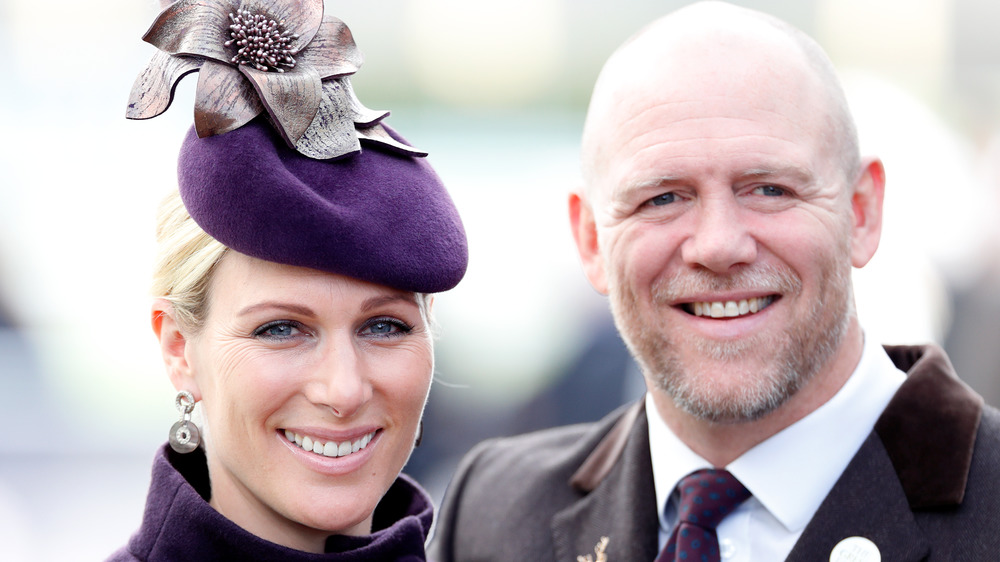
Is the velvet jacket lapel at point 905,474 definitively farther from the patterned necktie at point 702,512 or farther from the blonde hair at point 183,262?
the blonde hair at point 183,262

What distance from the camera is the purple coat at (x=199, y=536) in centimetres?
215

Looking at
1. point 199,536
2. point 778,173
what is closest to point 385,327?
point 199,536

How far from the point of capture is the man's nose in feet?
8.56

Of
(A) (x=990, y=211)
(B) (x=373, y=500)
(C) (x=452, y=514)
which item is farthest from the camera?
(A) (x=990, y=211)

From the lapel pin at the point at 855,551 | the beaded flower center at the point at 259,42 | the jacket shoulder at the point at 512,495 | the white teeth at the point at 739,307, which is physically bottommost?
the jacket shoulder at the point at 512,495

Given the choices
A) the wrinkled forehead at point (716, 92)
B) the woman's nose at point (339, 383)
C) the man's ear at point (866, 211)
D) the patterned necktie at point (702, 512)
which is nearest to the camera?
the woman's nose at point (339, 383)

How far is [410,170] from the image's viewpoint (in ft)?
7.52

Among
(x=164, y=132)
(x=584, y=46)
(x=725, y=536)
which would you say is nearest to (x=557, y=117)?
(x=584, y=46)

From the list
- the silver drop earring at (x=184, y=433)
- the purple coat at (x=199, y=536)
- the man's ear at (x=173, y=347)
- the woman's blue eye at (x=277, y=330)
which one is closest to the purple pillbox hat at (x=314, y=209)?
the woman's blue eye at (x=277, y=330)

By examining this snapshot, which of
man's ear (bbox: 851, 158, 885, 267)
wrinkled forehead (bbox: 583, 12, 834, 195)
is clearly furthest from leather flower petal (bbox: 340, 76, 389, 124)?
man's ear (bbox: 851, 158, 885, 267)

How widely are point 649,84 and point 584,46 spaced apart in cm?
708

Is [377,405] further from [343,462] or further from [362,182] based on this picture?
[362,182]

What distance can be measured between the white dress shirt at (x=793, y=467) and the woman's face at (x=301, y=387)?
2.98ft

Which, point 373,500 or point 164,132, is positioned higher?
point 373,500
